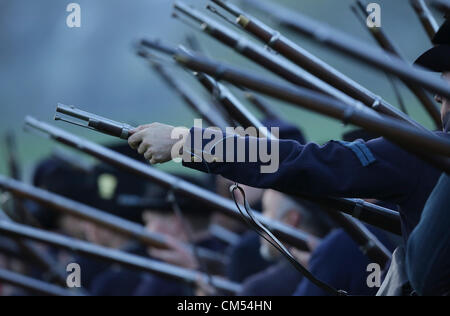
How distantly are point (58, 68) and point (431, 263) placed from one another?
9257 millimetres

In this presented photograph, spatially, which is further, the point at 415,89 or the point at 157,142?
the point at 415,89

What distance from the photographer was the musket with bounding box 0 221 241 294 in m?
5.03

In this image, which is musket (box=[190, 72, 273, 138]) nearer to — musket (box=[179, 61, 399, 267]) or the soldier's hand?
musket (box=[179, 61, 399, 267])

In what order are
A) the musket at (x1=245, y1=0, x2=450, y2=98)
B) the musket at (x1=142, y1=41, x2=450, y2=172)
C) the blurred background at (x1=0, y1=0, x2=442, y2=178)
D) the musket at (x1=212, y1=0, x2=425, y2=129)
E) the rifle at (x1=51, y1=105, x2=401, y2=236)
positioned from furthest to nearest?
the blurred background at (x1=0, y1=0, x2=442, y2=178) → the musket at (x1=212, y1=0, x2=425, y2=129) → the rifle at (x1=51, y1=105, x2=401, y2=236) → the musket at (x1=142, y1=41, x2=450, y2=172) → the musket at (x1=245, y1=0, x2=450, y2=98)

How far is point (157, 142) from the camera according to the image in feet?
8.63

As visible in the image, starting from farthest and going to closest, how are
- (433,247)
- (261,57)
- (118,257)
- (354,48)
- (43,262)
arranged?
1. (43,262)
2. (118,257)
3. (261,57)
4. (433,247)
5. (354,48)

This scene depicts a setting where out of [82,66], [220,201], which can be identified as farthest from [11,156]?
[82,66]

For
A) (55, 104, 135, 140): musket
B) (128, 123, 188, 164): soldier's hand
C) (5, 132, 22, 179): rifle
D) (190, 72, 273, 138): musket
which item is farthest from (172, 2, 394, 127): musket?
(5, 132, 22, 179): rifle

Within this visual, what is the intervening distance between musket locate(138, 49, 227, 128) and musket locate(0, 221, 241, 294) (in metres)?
0.86

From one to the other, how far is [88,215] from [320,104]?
3.85m

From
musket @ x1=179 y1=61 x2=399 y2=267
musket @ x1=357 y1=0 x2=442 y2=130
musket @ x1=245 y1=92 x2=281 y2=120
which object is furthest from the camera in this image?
musket @ x1=245 y1=92 x2=281 y2=120

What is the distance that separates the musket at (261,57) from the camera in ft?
9.86

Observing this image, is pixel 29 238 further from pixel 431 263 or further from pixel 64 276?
pixel 431 263

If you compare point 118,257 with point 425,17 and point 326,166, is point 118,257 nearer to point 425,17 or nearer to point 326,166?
point 425,17
